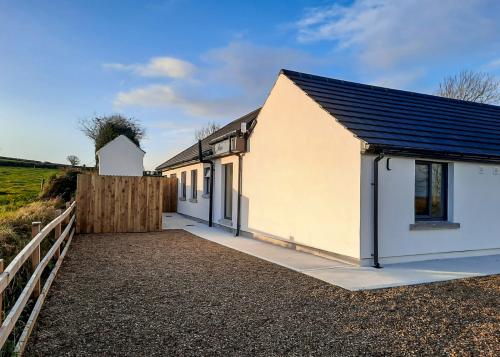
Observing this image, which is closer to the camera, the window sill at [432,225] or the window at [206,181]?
the window sill at [432,225]

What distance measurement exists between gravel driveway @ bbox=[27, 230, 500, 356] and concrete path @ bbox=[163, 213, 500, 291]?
328 millimetres

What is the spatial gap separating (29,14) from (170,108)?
455 inches

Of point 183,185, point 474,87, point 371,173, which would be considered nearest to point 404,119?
point 371,173

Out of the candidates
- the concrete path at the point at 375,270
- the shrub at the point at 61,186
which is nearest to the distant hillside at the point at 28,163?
the shrub at the point at 61,186

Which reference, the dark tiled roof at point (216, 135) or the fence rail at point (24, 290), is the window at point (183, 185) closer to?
the dark tiled roof at point (216, 135)

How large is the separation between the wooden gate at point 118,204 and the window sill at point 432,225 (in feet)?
28.2

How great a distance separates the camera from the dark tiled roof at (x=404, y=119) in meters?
7.75

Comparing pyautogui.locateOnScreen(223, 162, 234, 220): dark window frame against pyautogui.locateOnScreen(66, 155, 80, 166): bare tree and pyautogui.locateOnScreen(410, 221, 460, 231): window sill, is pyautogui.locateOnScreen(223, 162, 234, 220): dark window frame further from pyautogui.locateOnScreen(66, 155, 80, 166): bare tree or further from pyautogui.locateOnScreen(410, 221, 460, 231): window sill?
pyautogui.locateOnScreen(66, 155, 80, 166): bare tree

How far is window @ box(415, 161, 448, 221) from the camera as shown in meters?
8.11

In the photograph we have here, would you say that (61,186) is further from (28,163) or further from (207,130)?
(28,163)

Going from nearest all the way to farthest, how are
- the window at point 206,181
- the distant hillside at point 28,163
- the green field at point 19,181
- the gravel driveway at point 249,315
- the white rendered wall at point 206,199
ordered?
1. the gravel driveway at point 249,315
2. the white rendered wall at point 206,199
3. the window at point 206,181
4. the green field at point 19,181
5. the distant hillside at point 28,163

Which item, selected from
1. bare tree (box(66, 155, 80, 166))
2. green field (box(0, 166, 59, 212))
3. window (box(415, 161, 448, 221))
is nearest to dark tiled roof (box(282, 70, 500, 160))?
window (box(415, 161, 448, 221))

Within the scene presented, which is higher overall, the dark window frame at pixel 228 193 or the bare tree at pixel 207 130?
the bare tree at pixel 207 130

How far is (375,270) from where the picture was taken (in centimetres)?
693
